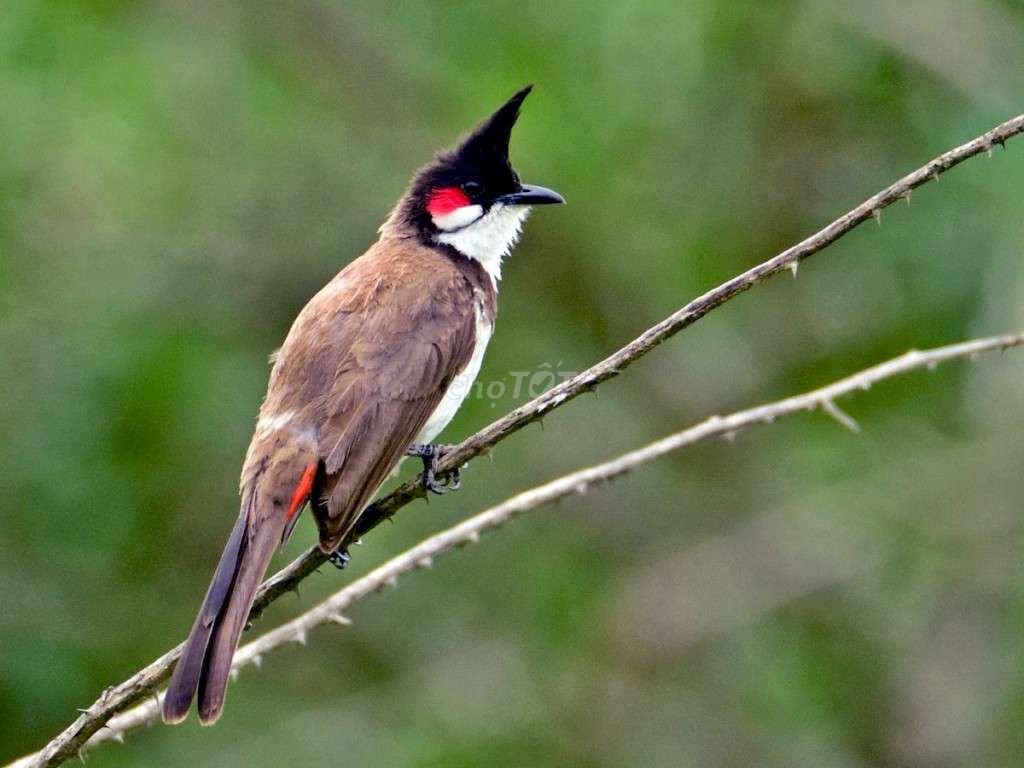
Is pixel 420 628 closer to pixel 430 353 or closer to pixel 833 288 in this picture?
pixel 833 288

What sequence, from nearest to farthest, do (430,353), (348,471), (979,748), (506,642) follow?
1. (348,471)
2. (430,353)
3. (979,748)
4. (506,642)

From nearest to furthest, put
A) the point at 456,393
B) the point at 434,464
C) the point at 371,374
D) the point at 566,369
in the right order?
the point at 434,464 < the point at 371,374 < the point at 456,393 < the point at 566,369

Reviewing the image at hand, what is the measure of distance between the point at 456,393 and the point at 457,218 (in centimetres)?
75

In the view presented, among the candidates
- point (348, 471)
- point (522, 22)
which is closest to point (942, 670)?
point (522, 22)

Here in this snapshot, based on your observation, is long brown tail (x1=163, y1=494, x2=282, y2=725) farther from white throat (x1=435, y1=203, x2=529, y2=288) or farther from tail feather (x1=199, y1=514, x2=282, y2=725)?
white throat (x1=435, y1=203, x2=529, y2=288)

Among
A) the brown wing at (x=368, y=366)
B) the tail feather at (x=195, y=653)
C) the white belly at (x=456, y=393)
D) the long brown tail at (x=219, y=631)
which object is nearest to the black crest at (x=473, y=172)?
the brown wing at (x=368, y=366)

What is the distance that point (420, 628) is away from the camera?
616cm

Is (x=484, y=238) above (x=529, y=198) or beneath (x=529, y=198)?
beneath

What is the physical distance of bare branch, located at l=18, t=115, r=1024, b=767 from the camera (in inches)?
87.6

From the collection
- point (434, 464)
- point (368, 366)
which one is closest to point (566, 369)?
point (368, 366)

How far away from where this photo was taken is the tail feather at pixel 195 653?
2.65 metres

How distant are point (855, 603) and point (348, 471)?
350 centimetres

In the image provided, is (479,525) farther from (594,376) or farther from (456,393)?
(456,393)

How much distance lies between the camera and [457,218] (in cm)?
436
